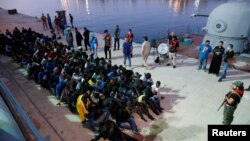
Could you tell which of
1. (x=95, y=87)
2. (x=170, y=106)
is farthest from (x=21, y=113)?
(x=170, y=106)

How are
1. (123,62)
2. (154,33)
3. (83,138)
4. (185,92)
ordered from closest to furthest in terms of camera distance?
(83,138) → (185,92) → (123,62) → (154,33)

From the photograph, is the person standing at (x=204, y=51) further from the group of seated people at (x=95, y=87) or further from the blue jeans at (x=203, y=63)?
the group of seated people at (x=95, y=87)

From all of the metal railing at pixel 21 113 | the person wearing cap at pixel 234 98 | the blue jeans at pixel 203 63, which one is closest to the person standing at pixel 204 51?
the blue jeans at pixel 203 63

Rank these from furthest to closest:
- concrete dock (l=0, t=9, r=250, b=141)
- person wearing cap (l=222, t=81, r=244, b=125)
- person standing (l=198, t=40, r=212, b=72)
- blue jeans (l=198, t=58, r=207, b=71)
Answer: blue jeans (l=198, t=58, r=207, b=71) < person standing (l=198, t=40, r=212, b=72) < concrete dock (l=0, t=9, r=250, b=141) < person wearing cap (l=222, t=81, r=244, b=125)

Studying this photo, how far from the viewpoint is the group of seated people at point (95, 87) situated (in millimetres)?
7535

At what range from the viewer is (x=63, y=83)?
31.0 feet

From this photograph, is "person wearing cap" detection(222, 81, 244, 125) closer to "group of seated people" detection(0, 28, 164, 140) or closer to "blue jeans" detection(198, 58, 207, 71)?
"group of seated people" detection(0, 28, 164, 140)

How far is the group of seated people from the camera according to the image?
24.7 feet

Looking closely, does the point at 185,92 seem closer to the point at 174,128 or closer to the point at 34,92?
the point at 174,128

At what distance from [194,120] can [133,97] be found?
240 cm

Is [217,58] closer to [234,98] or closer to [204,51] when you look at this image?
[204,51]

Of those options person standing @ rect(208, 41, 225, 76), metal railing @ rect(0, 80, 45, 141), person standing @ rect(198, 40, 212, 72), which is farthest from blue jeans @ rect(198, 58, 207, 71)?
metal railing @ rect(0, 80, 45, 141)

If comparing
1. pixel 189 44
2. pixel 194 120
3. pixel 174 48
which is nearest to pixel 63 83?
pixel 194 120

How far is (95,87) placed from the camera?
8.94 metres
